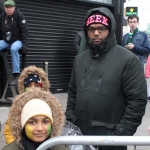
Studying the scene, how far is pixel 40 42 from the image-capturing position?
28.5 feet

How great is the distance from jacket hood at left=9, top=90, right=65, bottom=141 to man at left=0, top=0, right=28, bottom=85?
13.8 ft

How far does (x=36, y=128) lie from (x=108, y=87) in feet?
2.36

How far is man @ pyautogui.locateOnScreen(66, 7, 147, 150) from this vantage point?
8.86 ft

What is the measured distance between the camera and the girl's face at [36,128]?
227 cm

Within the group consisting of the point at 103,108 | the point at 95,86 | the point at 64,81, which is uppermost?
the point at 95,86

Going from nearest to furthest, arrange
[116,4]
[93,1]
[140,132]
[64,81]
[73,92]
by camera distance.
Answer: [73,92]
[140,132]
[64,81]
[93,1]
[116,4]

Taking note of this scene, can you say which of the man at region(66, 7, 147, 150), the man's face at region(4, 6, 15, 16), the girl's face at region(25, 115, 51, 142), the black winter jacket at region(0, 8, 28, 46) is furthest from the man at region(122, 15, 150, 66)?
the girl's face at region(25, 115, 51, 142)

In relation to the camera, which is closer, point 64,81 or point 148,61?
point 148,61

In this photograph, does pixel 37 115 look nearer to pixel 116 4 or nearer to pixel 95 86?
pixel 95 86

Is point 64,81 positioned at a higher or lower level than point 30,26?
lower

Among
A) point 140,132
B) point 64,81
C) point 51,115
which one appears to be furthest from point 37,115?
point 64,81

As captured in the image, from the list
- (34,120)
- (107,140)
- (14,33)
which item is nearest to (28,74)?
(34,120)

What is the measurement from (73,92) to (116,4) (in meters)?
8.07

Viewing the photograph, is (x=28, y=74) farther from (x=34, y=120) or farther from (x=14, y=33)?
(x=14, y=33)
